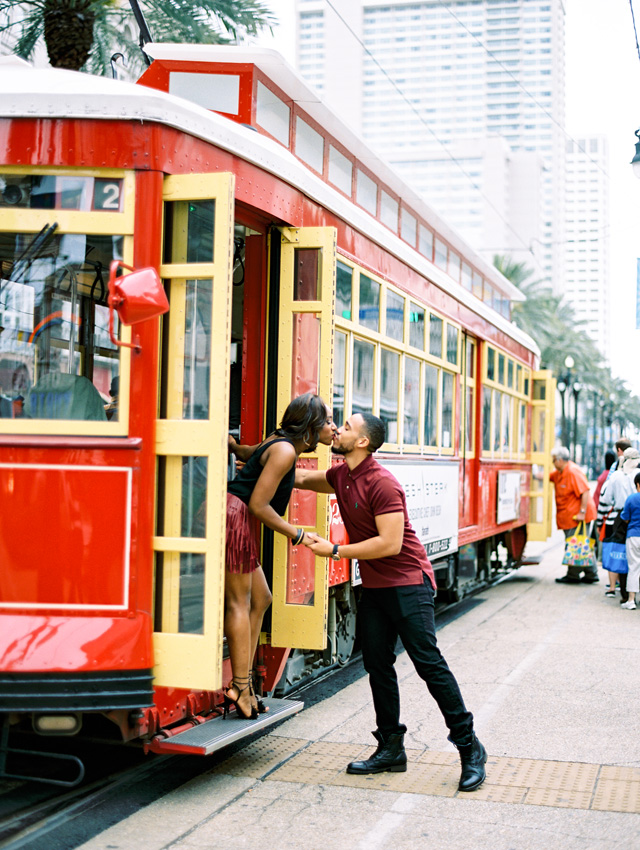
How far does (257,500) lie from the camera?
4844 mm

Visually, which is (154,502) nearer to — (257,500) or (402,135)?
(257,500)

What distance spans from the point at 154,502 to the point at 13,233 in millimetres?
1260

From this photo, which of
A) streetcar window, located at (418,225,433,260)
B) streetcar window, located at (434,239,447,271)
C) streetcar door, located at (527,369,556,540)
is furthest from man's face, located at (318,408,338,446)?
streetcar door, located at (527,369,556,540)

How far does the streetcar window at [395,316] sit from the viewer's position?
23.8 ft

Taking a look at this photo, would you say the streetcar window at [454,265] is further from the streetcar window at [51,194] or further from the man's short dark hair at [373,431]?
the streetcar window at [51,194]

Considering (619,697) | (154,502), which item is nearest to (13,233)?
(154,502)

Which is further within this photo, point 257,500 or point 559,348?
point 559,348

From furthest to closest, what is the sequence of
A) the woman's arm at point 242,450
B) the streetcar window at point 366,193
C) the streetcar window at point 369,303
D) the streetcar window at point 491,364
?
the streetcar window at point 491,364 < the streetcar window at point 366,193 < the streetcar window at point 369,303 < the woman's arm at point 242,450

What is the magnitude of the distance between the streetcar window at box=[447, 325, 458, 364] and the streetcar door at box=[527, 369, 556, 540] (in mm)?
5150

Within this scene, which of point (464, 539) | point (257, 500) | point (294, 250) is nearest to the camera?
point (257, 500)

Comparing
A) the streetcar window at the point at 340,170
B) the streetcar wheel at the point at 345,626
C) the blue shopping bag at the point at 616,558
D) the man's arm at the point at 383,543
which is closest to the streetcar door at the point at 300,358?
the man's arm at the point at 383,543

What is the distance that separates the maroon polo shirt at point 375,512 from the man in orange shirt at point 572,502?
865cm

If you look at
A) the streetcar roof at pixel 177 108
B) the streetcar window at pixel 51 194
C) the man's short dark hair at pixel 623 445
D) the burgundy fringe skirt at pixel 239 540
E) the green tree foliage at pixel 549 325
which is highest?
the green tree foliage at pixel 549 325

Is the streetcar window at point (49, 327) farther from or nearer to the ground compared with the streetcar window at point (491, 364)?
nearer to the ground
